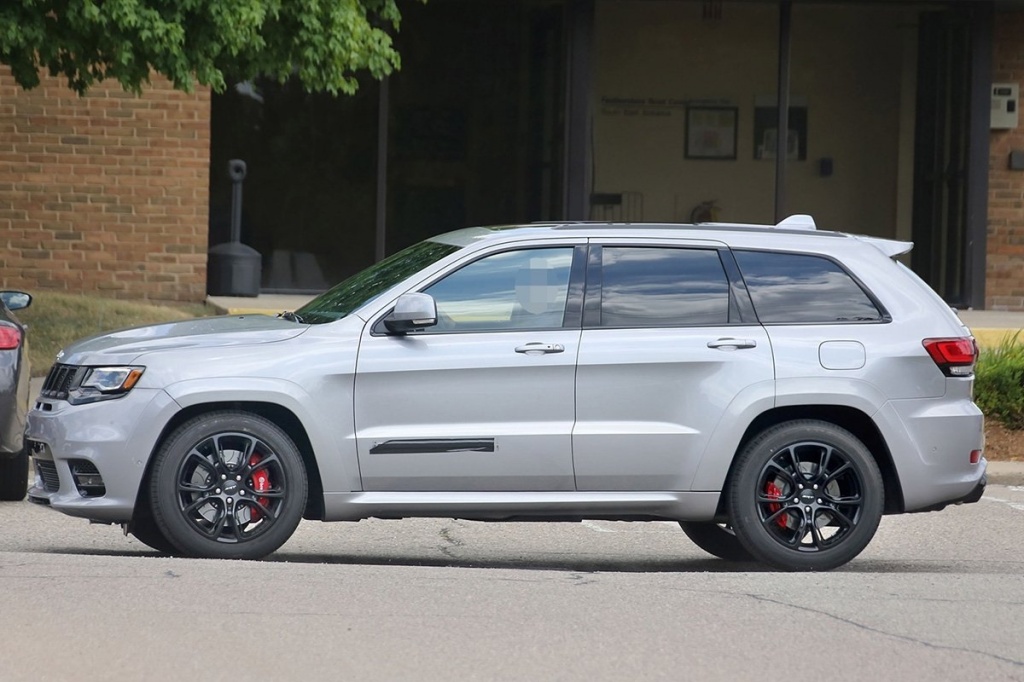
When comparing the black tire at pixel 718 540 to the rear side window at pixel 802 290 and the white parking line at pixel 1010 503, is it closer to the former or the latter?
the rear side window at pixel 802 290

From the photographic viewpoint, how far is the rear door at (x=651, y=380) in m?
7.34

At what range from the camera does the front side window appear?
7438 mm

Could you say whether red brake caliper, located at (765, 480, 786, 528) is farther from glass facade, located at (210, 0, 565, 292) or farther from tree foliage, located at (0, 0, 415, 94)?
glass facade, located at (210, 0, 565, 292)

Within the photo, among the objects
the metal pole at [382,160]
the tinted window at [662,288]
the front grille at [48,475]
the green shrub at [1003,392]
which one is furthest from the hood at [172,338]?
the metal pole at [382,160]

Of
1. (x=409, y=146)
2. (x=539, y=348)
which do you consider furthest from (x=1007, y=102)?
(x=539, y=348)

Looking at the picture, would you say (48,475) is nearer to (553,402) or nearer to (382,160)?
(553,402)

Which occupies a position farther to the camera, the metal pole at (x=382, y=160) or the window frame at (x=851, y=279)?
the metal pole at (x=382, y=160)

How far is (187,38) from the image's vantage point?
12656mm

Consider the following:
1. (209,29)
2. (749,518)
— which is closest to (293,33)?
(209,29)

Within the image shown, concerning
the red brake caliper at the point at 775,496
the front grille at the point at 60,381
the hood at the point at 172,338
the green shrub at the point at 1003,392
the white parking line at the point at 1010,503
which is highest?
the hood at the point at 172,338

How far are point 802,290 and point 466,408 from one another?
5.74 ft

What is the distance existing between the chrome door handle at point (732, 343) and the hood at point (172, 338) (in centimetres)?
190

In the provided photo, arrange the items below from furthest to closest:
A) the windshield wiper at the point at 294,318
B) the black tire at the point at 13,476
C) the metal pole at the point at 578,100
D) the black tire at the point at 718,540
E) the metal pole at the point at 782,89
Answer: the metal pole at the point at 782,89 < the metal pole at the point at 578,100 < the black tire at the point at 13,476 < the black tire at the point at 718,540 < the windshield wiper at the point at 294,318

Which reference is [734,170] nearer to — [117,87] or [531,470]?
[117,87]
